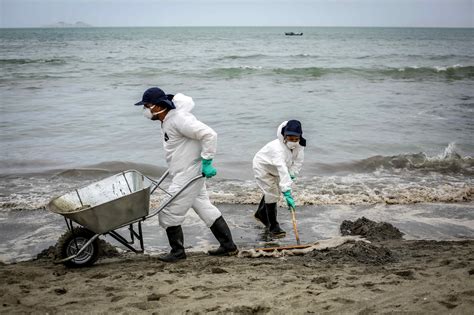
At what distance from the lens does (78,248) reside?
4.58m

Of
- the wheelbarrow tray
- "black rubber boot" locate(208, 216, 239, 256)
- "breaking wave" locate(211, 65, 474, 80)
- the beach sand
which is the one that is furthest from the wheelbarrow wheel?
"breaking wave" locate(211, 65, 474, 80)

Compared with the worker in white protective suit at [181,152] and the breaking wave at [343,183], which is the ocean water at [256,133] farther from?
the worker in white protective suit at [181,152]

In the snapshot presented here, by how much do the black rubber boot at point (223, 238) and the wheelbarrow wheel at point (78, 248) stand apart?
1.21m

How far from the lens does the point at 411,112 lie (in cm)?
1490

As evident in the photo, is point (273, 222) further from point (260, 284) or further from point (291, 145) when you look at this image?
point (260, 284)

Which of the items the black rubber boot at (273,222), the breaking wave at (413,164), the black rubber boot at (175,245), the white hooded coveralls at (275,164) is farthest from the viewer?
the breaking wave at (413,164)

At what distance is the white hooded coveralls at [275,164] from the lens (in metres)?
5.55

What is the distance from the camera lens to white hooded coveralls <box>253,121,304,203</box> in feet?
18.2

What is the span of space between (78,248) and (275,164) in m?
2.30

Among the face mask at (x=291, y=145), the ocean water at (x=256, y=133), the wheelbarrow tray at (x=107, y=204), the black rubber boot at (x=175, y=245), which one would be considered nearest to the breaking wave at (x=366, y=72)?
the ocean water at (x=256, y=133)

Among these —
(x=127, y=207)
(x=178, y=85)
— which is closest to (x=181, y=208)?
(x=127, y=207)

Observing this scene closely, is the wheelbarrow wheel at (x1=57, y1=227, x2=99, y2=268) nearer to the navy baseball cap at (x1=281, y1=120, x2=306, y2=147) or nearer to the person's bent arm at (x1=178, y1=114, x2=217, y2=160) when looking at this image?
the person's bent arm at (x1=178, y1=114, x2=217, y2=160)

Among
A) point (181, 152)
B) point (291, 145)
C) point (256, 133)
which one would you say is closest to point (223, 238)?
point (181, 152)

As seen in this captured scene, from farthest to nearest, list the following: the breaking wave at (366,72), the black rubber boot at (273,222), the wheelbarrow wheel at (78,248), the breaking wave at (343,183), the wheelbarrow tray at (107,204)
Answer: the breaking wave at (366,72), the breaking wave at (343,183), the black rubber boot at (273,222), the wheelbarrow wheel at (78,248), the wheelbarrow tray at (107,204)
